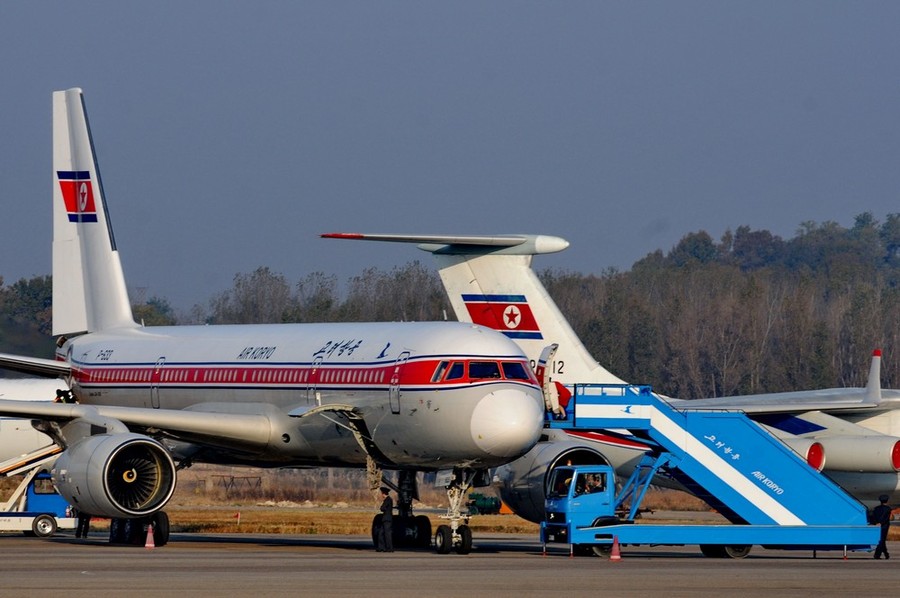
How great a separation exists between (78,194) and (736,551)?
19411 millimetres

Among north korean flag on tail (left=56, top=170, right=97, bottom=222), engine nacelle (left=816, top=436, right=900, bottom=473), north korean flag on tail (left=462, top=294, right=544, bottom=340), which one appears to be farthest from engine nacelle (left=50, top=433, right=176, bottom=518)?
engine nacelle (left=816, top=436, right=900, bottom=473)

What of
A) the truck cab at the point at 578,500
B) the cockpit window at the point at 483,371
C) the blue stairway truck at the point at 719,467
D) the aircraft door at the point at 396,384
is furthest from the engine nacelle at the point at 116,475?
the blue stairway truck at the point at 719,467

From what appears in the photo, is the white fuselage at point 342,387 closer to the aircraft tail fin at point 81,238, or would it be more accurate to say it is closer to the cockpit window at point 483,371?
the cockpit window at point 483,371

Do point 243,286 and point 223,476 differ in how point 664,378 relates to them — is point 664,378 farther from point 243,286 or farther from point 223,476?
point 223,476

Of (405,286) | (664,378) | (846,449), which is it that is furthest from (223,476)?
(846,449)

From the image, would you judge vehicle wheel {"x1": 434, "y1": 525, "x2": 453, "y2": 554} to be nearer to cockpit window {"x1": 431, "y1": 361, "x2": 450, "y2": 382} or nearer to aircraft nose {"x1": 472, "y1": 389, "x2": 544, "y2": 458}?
aircraft nose {"x1": 472, "y1": 389, "x2": 544, "y2": 458}

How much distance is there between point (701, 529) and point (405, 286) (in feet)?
186

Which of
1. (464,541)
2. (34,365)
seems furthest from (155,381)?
(464,541)

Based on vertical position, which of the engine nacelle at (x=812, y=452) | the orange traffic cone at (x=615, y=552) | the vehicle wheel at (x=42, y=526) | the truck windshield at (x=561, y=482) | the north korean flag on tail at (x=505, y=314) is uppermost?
the north korean flag on tail at (x=505, y=314)

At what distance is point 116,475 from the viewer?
2942cm

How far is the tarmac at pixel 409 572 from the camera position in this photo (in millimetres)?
19031

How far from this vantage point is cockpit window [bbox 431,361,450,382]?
1080 inches

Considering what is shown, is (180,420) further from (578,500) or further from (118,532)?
(578,500)

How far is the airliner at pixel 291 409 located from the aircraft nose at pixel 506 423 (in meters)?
0.02
